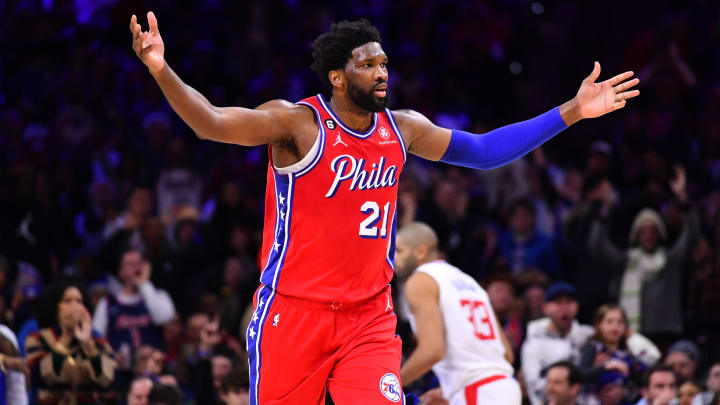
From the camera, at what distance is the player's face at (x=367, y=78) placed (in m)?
5.09

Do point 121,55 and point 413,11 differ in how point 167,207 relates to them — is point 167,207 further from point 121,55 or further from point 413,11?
point 413,11

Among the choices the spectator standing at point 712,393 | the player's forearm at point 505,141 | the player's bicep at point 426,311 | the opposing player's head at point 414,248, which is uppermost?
the player's forearm at point 505,141

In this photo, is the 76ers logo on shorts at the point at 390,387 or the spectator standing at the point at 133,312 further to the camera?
the spectator standing at the point at 133,312

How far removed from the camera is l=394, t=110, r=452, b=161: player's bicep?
5422 mm

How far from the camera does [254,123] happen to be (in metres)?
4.79

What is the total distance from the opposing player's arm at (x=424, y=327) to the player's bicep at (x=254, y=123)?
2079 millimetres

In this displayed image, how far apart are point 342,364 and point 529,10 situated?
10.0 metres

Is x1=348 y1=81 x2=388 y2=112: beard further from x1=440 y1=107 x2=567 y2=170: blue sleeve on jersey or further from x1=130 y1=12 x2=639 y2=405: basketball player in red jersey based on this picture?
x1=440 y1=107 x2=567 y2=170: blue sleeve on jersey

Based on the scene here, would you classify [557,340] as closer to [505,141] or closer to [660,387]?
[660,387]

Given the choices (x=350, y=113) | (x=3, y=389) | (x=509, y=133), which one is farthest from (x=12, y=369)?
(x=509, y=133)

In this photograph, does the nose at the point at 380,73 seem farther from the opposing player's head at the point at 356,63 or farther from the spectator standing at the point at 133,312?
the spectator standing at the point at 133,312

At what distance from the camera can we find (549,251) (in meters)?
11.2

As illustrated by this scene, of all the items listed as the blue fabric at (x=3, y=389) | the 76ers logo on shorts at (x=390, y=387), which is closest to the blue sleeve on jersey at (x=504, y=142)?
the 76ers logo on shorts at (x=390, y=387)

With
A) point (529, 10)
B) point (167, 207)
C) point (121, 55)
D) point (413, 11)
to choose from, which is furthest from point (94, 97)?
point (529, 10)
